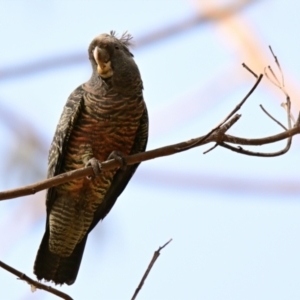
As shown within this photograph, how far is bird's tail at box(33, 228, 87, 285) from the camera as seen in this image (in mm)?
5480

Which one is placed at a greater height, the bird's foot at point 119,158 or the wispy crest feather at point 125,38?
the wispy crest feather at point 125,38

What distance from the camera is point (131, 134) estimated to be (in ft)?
17.2

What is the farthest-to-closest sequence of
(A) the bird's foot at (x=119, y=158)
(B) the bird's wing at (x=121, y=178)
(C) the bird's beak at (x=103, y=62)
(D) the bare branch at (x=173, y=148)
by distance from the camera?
(B) the bird's wing at (x=121, y=178), (C) the bird's beak at (x=103, y=62), (A) the bird's foot at (x=119, y=158), (D) the bare branch at (x=173, y=148)

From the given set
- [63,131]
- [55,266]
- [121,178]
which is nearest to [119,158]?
[63,131]

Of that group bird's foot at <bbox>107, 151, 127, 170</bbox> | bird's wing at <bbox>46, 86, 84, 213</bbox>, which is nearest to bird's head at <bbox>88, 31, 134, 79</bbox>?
bird's wing at <bbox>46, 86, 84, 213</bbox>

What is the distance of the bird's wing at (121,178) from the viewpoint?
211 inches

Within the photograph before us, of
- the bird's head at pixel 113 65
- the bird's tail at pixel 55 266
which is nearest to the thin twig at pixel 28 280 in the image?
the bird's tail at pixel 55 266

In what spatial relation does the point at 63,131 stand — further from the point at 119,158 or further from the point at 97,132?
the point at 119,158

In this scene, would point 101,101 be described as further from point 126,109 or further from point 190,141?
point 190,141

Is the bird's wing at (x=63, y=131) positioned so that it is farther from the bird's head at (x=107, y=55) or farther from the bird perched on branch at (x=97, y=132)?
the bird's head at (x=107, y=55)

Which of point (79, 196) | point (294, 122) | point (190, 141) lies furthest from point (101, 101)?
point (294, 122)

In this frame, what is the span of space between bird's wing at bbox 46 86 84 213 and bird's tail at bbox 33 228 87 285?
78 centimetres

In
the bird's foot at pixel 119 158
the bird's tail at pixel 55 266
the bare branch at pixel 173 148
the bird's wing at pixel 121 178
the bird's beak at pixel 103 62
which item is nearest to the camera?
the bare branch at pixel 173 148

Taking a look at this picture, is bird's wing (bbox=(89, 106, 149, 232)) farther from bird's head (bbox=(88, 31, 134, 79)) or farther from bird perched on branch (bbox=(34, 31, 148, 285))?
bird's head (bbox=(88, 31, 134, 79))
